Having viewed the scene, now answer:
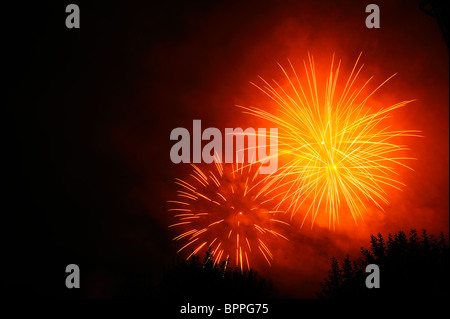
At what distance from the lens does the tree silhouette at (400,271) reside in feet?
47.4

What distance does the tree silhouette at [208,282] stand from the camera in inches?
747

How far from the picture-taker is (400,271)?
16.4 meters

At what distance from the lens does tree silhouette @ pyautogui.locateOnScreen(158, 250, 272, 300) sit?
19.0 meters

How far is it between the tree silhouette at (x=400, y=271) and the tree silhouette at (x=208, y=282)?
15.5ft

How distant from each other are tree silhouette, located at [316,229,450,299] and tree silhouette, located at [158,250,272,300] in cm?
473

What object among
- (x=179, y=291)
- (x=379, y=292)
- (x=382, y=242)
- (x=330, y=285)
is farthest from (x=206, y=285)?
(x=382, y=242)

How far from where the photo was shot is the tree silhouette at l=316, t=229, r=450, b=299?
14439mm

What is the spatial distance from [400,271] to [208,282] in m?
11.4

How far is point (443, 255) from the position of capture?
1627cm

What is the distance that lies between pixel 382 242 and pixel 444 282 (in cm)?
485

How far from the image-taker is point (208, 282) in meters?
19.8
